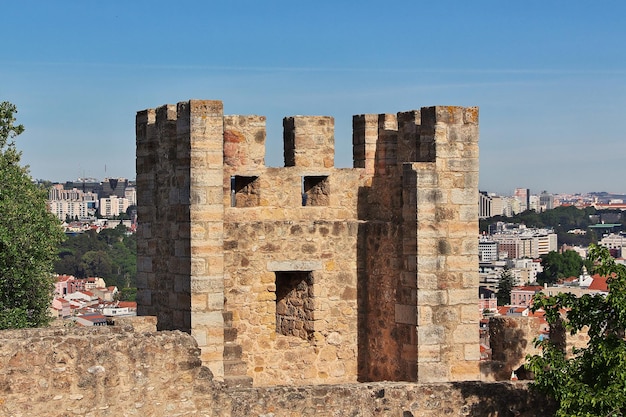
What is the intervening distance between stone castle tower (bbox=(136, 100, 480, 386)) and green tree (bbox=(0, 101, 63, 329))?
972 cm

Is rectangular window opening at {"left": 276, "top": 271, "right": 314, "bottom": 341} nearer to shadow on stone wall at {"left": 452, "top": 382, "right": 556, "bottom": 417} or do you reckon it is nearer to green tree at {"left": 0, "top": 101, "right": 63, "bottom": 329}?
shadow on stone wall at {"left": 452, "top": 382, "right": 556, "bottom": 417}

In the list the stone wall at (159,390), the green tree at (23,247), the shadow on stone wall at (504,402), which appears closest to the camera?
the stone wall at (159,390)

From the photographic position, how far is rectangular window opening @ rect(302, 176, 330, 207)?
1747 cm

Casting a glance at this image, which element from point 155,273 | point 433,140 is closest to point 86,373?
point 155,273

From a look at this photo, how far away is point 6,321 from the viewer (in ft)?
87.5

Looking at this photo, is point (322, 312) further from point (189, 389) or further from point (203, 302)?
point (189, 389)

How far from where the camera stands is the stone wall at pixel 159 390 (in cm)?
1178

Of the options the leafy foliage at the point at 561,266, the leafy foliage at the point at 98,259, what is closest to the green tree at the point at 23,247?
the leafy foliage at the point at 561,266

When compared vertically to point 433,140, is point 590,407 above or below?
below

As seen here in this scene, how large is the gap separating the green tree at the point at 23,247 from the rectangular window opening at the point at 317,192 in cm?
1032

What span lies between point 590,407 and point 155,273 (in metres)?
6.48

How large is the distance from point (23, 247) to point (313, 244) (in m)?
11.8

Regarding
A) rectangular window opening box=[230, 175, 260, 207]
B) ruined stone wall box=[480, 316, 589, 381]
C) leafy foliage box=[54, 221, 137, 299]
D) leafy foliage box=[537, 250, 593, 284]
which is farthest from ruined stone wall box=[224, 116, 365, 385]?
leafy foliage box=[54, 221, 137, 299]

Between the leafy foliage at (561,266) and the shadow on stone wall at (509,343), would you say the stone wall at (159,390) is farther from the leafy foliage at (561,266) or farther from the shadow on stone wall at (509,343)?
the leafy foliage at (561,266)
